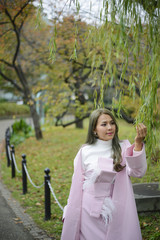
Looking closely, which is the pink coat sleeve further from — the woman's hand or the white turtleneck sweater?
the white turtleneck sweater

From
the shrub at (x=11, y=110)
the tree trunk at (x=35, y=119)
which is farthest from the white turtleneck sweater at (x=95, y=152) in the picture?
the shrub at (x=11, y=110)

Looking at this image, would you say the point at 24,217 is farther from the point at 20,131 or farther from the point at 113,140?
the point at 20,131

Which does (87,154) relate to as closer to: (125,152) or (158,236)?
(125,152)

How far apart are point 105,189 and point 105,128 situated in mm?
637

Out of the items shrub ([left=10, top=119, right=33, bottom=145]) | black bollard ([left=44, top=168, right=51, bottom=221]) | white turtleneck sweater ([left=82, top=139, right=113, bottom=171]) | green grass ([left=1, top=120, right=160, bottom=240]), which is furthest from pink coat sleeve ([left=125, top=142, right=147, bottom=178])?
shrub ([left=10, top=119, right=33, bottom=145])

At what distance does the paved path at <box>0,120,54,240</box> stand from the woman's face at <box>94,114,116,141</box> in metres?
2.33

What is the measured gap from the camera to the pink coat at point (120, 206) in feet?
8.46

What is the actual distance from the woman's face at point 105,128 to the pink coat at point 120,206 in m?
0.22

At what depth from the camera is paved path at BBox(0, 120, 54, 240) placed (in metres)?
4.32

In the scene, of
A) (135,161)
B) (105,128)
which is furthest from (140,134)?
(105,128)

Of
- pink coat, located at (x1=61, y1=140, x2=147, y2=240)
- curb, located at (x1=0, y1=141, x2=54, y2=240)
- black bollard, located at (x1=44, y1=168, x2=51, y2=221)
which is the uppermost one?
pink coat, located at (x1=61, y1=140, x2=147, y2=240)

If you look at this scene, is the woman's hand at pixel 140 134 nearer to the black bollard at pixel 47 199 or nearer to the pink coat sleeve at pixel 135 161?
the pink coat sleeve at pixel 135 161

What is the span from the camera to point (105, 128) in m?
2.86

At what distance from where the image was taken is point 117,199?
2.71 meters
